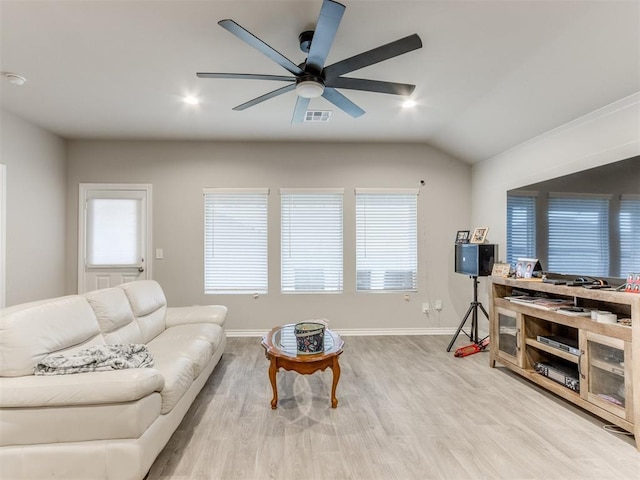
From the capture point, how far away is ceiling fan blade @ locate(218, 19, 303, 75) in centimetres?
170

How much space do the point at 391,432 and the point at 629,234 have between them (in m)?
2.26

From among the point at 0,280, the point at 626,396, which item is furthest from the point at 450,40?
the point at 0,280

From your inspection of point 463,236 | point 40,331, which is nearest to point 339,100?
point 40,331

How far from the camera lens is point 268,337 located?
9.21ft

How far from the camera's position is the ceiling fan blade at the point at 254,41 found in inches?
66.8

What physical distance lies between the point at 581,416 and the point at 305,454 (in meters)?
2.15

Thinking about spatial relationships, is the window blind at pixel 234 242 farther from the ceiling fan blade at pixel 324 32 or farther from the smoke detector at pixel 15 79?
the ceiling fan blade at pixel 324 32

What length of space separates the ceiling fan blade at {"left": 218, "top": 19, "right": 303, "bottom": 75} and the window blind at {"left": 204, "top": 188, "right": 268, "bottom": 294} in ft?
8.87

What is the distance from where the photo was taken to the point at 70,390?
1590 millimetres

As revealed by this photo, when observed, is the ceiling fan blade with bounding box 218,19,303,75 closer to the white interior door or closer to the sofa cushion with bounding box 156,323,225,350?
the sofa cushion with bounding box 156,323,225,350

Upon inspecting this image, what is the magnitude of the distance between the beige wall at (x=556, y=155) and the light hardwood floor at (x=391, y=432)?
2098 mm

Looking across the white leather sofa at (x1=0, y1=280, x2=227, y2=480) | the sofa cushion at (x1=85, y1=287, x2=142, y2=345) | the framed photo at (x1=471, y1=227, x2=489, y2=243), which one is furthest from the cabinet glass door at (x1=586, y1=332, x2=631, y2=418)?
the sofa cushion at (x1=85, y1=287, x2=142, y2=345)

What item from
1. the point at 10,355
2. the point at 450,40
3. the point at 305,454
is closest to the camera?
the point at 10,355

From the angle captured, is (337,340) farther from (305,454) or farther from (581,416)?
(581,416)
